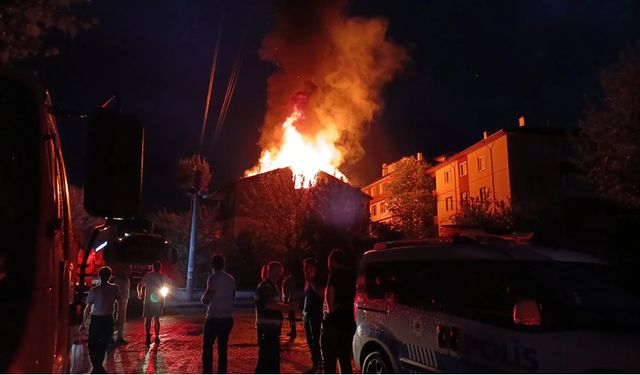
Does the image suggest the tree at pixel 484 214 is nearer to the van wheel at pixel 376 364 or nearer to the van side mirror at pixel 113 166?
the van wheel at pixel 376 364

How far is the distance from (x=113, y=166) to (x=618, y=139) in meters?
21.3

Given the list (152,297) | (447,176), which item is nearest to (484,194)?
(447,176)

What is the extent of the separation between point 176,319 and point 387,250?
36.1 ft

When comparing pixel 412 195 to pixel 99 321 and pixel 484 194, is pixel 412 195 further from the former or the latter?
pixel 99 321

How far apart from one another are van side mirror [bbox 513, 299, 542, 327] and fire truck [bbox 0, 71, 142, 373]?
3.26m

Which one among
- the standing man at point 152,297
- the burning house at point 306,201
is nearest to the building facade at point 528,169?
the burning house at point 306,201

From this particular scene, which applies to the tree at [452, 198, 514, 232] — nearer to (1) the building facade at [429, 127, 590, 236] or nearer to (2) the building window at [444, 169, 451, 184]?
(1) the building facade at [429, 127, 590, 236]

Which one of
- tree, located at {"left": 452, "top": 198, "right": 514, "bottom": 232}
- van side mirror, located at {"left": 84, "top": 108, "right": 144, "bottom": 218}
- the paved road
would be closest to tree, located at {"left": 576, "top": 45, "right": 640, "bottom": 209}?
tree, located at {"left": 452, "top": 198, "right": 514, "bottom": 232}

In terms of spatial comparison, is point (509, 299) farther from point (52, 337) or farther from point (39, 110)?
point (39, 110)

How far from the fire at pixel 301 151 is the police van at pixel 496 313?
1235 inches

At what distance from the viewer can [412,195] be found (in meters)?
46.8

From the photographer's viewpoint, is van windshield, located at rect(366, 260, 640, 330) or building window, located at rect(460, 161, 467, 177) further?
building window, located at rect(460, 161, 467, 177)

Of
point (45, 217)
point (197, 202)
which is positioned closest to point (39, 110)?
point (45, 217)

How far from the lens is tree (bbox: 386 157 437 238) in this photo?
151 feet
